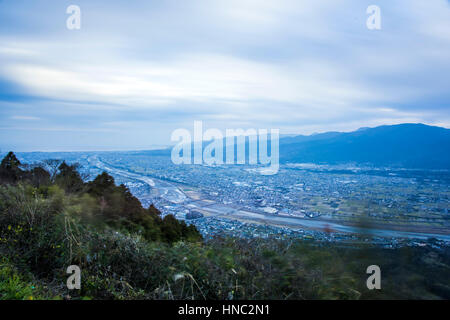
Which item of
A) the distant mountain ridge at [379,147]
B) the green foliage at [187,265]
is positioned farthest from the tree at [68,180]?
the distant mountain ridge at [379,147]

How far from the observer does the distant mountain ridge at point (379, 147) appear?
49.9ft

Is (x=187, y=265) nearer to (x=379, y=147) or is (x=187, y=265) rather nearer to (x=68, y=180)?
(x=68, y=180)

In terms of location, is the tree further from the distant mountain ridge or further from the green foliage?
the distant mountain ridge

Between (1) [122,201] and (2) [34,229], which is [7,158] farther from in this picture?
(2) [34,229]

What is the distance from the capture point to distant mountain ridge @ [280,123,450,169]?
15.2 m

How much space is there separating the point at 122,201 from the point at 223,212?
10.2ft

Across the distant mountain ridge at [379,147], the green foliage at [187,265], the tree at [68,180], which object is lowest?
the green foliage at [187,265]

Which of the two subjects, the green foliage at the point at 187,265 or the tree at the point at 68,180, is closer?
the green foliage at the point at 187,265

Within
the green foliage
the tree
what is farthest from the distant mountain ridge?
the tree

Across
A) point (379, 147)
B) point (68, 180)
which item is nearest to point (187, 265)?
point (68, 180)

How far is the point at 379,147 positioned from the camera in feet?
61.7

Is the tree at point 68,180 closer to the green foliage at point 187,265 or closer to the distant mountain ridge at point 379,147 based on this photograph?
the green foliage at point 187,265

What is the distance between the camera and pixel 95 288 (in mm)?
2611
